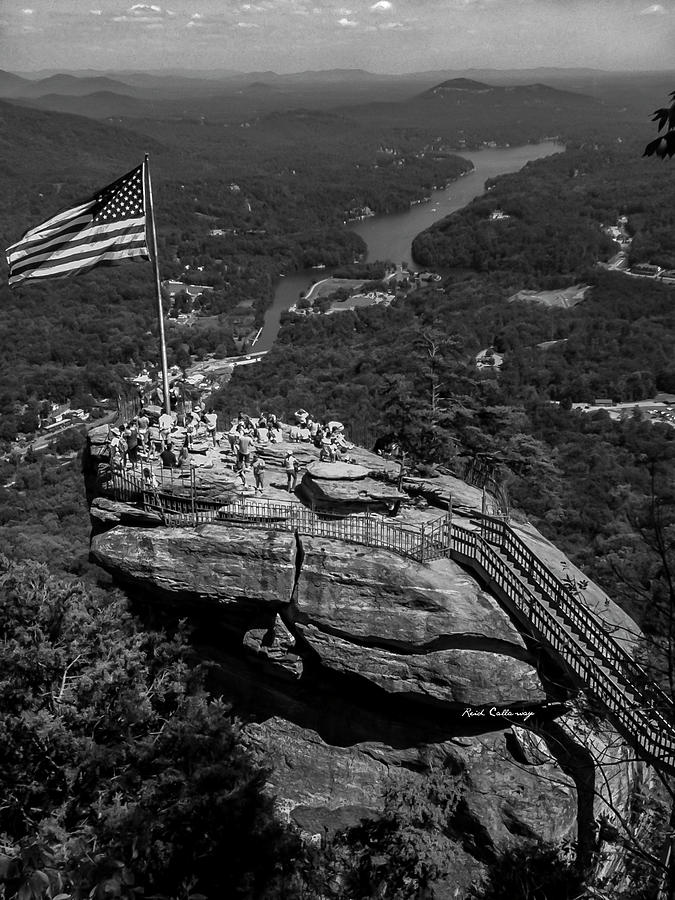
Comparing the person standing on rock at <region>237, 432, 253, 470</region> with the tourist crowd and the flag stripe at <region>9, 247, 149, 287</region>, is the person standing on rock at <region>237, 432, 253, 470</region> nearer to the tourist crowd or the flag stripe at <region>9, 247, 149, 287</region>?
the tourist crowd

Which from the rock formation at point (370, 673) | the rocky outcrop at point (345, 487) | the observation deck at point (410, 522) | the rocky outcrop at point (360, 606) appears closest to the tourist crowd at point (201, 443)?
the observation deck at point (410, 522)

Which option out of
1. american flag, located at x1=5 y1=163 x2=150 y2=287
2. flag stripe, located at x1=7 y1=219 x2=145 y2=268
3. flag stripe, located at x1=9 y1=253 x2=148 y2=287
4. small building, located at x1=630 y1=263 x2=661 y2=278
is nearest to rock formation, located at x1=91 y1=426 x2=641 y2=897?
flag stripe, located at x1=9 y1=253 x2=148 y2=287

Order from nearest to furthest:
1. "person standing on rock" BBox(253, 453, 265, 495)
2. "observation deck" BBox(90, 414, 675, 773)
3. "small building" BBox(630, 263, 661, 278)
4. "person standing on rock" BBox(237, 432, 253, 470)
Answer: "observation deck" BBox(90, 414, 675, 773)
"person standing on rock" BBox(253, 453, 265, 495)
"person standing on rock" BBox(237, 432, 253, 470)
"small building" BBox(630, 263, 661, 278)

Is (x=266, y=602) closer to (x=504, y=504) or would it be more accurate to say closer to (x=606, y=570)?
(x=504, y=504)

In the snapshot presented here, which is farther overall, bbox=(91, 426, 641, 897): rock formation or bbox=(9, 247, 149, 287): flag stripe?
bbox=(9, 247, 149, 287): flag stripe

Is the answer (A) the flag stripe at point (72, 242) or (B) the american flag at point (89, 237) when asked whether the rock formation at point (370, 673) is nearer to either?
(B) the american flag at point (89, 237)

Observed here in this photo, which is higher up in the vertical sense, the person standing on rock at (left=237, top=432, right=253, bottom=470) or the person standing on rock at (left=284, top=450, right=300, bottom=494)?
the person standing on rock at (left=237, top=432, right=253, bottom=470)
